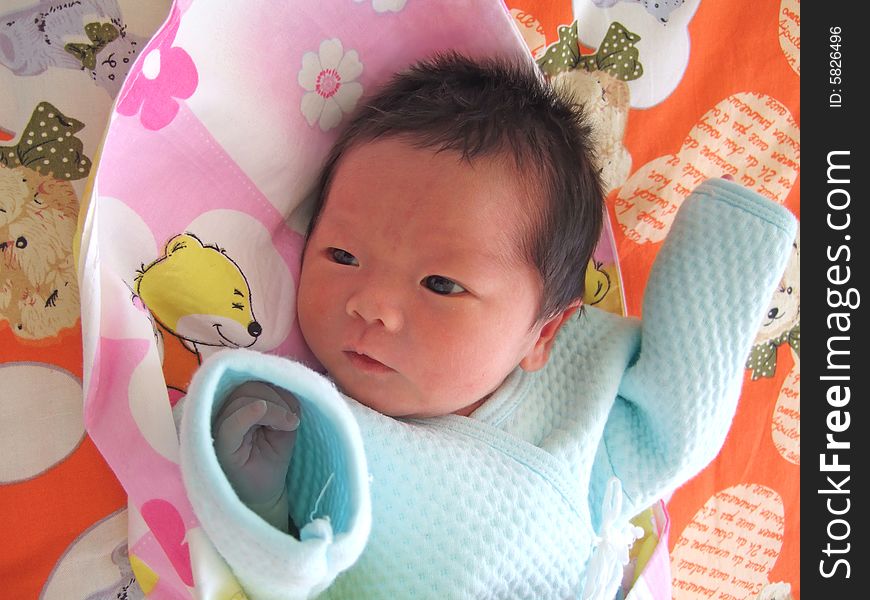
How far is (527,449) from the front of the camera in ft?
3.36

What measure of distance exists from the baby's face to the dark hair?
3 cm

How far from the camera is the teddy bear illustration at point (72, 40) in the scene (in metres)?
0.98

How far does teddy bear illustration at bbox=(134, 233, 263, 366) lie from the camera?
97 cm

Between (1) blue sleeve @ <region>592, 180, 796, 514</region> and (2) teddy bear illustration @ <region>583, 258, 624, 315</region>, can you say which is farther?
(2) teddy bear illustration @ <region>583, 258, 624, 315</region>

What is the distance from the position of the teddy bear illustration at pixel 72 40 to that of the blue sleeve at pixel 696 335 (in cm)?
76

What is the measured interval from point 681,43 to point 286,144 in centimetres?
72

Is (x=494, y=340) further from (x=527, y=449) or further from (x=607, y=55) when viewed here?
(x=607, y=55)

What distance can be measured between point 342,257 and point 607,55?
65cm

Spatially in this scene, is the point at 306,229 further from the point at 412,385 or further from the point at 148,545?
the point at 148,545

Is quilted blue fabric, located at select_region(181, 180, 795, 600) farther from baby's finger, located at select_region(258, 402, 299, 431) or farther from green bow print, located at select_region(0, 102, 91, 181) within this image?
green bow print, located at select_region(0, 102, 91, 181)

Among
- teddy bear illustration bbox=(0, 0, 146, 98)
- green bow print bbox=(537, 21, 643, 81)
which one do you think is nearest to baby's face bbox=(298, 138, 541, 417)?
teddy bear illustration bbox=(0, 0, 146, 98)

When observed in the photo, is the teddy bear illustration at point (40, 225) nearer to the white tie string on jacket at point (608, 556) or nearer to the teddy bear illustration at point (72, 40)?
the teddy bear illustration at point (72, 40)

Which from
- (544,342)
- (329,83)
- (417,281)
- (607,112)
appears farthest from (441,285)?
(607,112)
